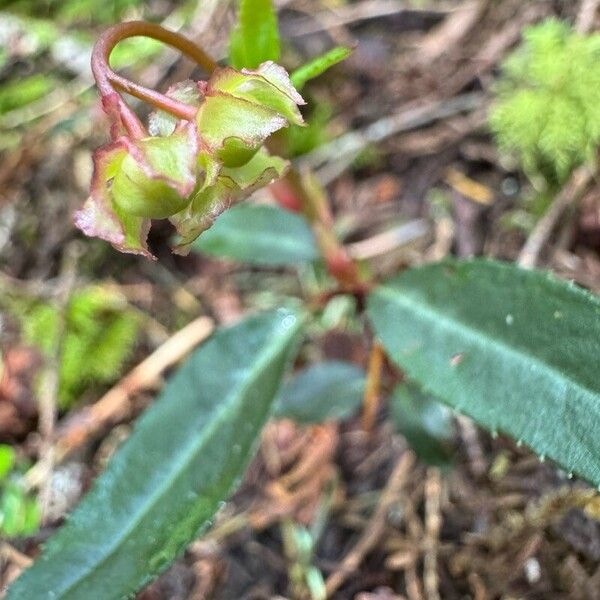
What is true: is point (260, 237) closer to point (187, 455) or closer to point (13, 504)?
point (187, 455)

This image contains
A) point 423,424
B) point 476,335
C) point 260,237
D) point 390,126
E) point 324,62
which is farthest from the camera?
point 390,126

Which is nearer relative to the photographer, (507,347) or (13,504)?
(507,347)

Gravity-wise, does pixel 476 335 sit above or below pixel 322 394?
above

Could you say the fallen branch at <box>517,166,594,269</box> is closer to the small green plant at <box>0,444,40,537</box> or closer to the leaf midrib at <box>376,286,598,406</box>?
the leaf midrib at <box>376,286,598,406</box>

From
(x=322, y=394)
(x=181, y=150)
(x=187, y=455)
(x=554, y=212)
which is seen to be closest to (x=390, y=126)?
(x=554, y=212)

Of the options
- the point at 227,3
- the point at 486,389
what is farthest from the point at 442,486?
the point at 227,3

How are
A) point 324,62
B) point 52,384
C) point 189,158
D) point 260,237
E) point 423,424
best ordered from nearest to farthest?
1. point 189,158
2. point 324,62
3. point 423,424
4. point 260,237
5. point 52,384

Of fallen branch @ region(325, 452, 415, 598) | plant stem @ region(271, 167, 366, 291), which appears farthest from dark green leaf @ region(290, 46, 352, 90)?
fallen branch @ region(325, 452, 415, 598)

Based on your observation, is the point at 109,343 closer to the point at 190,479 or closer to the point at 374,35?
the point at 190,479
